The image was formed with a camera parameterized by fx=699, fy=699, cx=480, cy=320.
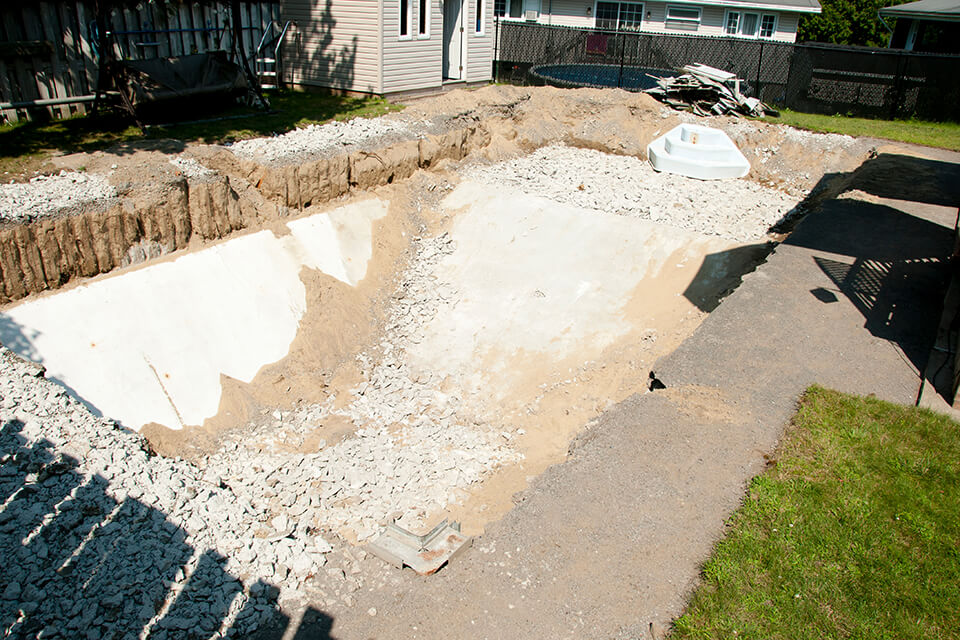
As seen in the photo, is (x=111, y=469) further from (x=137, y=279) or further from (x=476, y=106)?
(x=476, y=106)

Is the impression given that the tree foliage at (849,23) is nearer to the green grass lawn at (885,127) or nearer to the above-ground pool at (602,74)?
the above-ground pool at (602,74)

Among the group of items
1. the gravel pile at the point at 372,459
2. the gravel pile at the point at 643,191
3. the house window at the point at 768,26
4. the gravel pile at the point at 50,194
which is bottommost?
the gravel pile at the point at 372,459

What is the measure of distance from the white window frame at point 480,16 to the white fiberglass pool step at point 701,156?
727 centimetres

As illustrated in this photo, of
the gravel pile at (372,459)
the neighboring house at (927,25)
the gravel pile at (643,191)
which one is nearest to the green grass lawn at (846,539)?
the gravel pile at (372,459)

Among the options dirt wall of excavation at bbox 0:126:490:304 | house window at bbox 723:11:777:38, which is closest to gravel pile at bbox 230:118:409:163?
dirt wall of excavation at bbox 0:126:490:304

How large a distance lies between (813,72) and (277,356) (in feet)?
58.9

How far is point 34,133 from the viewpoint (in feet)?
38.6

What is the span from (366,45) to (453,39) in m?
3.87

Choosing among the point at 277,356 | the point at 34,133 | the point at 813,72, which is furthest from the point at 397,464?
the point at 813,72

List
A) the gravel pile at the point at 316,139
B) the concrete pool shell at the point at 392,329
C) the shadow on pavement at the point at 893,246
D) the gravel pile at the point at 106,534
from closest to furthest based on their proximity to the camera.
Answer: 1. the gravel pile at the point at 106,534
2. the concrete pool shell at the point at 392,329
3. the shadow on pavement at the point at 893,246
4. the gravel pile at the point at 316,139

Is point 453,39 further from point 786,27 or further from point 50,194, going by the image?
point 786,27

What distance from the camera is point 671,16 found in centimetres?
2795

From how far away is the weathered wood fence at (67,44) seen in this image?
1234 centimetres

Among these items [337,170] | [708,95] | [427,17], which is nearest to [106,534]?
[337,170]
